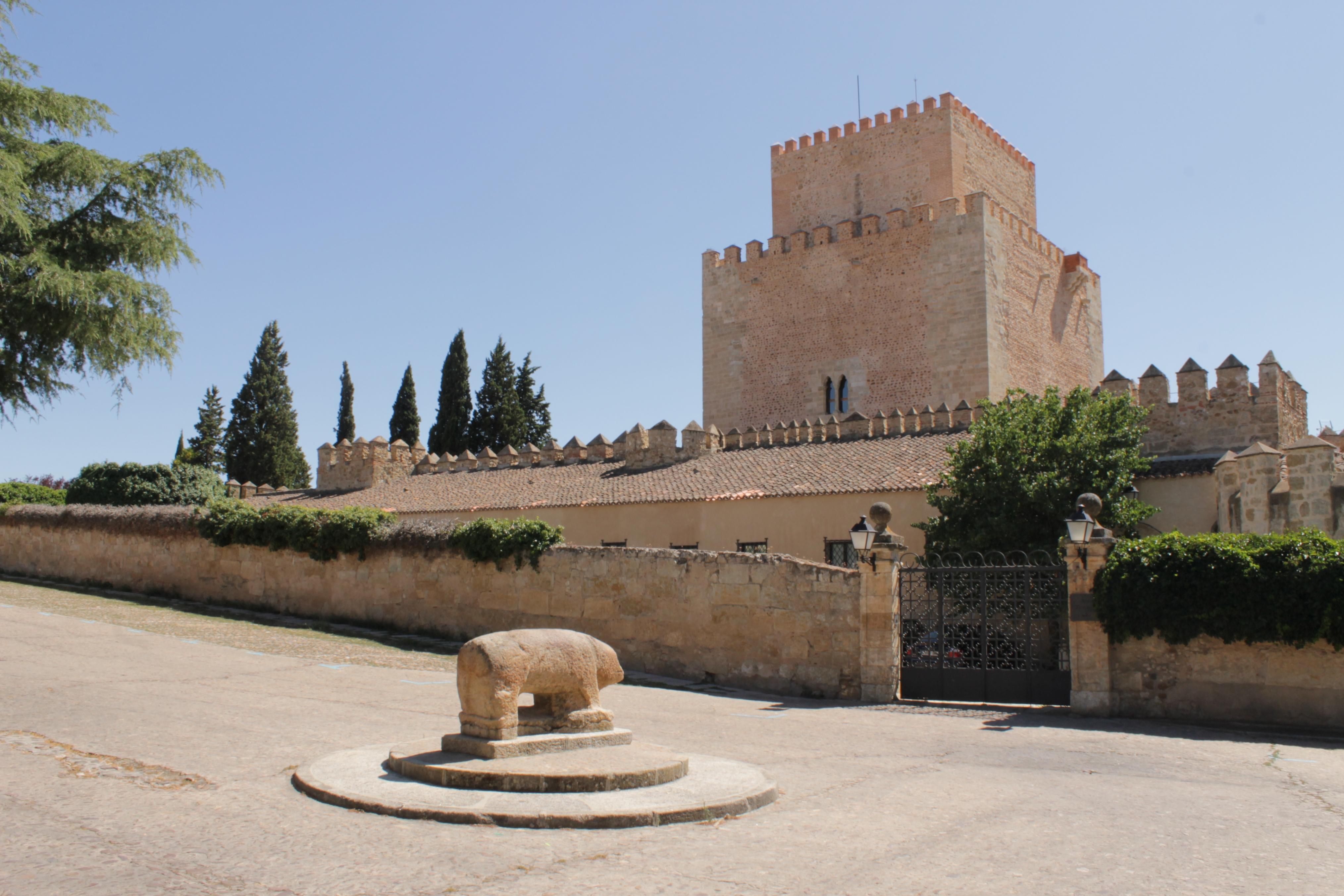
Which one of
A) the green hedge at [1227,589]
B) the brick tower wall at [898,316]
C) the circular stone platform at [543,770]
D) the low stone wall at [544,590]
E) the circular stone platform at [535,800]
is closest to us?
the circular stone platform at [535,800]

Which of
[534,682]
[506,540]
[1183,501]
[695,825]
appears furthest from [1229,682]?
[506,540]

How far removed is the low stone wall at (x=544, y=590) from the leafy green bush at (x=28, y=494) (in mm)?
1996

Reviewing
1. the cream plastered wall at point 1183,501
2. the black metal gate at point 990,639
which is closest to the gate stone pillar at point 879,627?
the black metal gate at point 990,639

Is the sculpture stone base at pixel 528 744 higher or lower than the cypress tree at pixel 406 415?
lower

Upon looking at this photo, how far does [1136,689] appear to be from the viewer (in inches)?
425

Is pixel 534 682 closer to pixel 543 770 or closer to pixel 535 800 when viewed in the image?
pixel 543 770

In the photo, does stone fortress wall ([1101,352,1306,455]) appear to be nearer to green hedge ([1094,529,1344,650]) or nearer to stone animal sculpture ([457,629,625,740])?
green hedge ([1094,529,1344,650])

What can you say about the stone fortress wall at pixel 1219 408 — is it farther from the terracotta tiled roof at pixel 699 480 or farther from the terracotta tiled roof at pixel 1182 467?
the terracotta tiled roof at pixel 699 480

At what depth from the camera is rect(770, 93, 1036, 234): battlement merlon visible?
31.1m

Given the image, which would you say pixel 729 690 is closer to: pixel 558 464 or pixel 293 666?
pixel 293 666

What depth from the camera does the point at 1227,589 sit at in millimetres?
10062

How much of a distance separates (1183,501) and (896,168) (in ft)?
58.0

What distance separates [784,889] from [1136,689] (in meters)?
8.15

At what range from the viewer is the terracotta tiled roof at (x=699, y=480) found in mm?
20141
